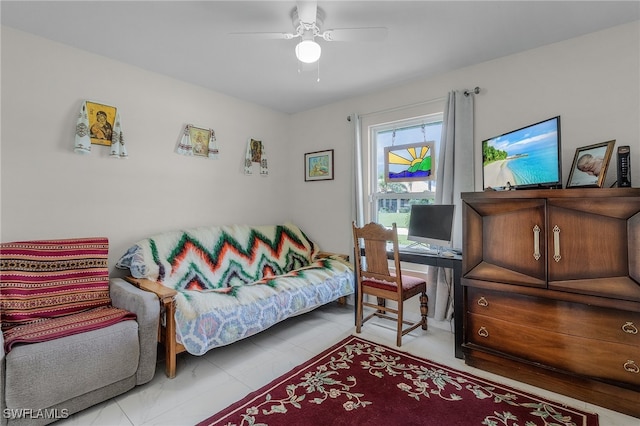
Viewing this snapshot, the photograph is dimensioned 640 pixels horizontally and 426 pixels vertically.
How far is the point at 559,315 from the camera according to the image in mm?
1929

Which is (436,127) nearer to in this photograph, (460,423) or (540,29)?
(540,29)

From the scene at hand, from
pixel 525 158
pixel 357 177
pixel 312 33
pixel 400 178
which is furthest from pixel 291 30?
pixel 525 158

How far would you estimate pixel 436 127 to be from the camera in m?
3.13

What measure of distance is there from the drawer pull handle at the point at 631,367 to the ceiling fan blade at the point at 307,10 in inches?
106

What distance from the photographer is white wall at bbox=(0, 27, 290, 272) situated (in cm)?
219

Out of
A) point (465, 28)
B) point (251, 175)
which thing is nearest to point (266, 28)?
point (465, 28)

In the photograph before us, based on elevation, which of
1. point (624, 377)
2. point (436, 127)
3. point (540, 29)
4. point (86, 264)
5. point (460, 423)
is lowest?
point (460, 423)

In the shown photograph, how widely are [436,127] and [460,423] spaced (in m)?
2.52

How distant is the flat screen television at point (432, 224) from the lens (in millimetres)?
2689

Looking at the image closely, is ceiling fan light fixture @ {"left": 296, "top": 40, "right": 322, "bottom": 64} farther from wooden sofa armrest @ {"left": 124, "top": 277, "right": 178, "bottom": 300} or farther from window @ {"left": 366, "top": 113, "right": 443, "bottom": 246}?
wooden sofa armrest @ {"left": 124, "top": 277, "right": 178, "bottom": 300}

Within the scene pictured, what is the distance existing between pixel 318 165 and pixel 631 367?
3.20 metres

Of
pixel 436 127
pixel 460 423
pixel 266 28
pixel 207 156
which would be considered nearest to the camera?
pixel 460 423

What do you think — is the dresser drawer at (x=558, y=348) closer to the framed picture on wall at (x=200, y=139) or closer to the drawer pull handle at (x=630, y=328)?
the drawer pull handle at (x=630, y=328)

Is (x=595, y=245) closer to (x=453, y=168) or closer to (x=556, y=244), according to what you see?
(x=556, y=244)
